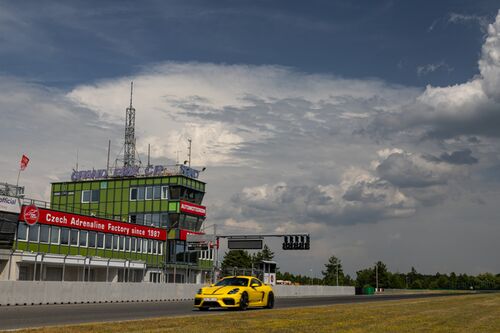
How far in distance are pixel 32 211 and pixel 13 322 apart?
128ft

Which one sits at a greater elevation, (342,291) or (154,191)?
(154,191)

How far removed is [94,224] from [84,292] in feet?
95.6

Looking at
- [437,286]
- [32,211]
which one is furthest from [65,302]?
[437,286]

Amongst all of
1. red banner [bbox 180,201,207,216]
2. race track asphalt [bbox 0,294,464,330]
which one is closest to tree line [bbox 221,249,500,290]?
red banner [bbox 180,201,207,216]

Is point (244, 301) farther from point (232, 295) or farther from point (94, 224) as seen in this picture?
point (94, 224)

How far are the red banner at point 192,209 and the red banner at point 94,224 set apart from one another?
3.76 meters

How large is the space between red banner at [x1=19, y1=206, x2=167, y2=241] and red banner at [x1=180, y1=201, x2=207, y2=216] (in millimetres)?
3760

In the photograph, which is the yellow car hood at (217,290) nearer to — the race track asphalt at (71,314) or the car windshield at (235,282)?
the car windshield at (235,282)

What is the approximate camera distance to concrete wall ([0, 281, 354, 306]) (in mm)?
30406

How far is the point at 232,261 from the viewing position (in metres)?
147

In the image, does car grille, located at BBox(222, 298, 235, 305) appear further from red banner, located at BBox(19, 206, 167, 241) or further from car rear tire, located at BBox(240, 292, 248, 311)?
red banner, located at BBox(19, 206, 167, 241)

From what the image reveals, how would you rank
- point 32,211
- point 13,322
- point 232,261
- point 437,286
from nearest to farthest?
1. point 13,322
2. point 32,211
3. point 232,261
4. point 437,286

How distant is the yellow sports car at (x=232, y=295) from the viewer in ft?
79.5

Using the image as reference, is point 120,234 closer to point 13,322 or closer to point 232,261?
point 13,322
